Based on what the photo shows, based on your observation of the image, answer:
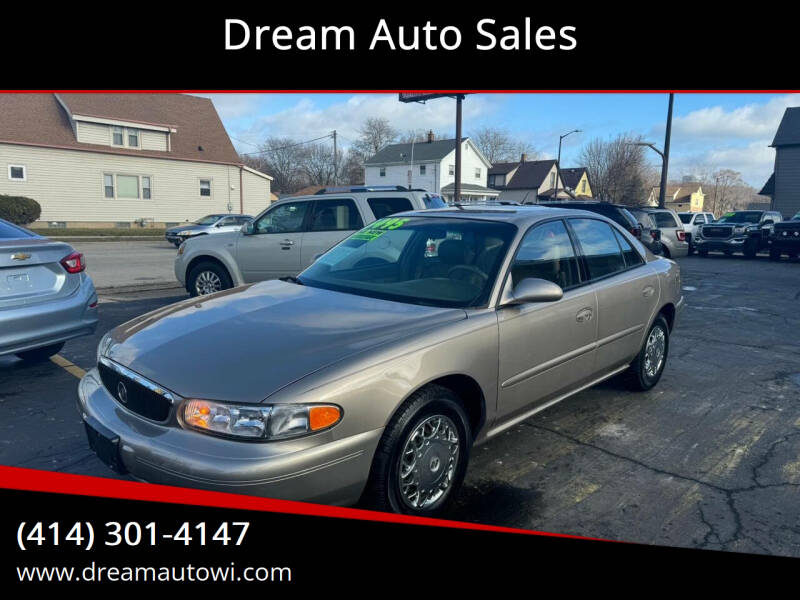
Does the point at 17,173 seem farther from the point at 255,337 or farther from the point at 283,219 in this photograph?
the point at 255,337

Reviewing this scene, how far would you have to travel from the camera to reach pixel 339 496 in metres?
2.60

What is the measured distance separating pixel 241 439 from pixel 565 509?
1.85 metres

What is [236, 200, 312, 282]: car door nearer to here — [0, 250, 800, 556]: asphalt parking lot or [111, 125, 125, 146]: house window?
[0, 250, 800, 556]: asphalt parking lot

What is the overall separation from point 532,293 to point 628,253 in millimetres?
1972

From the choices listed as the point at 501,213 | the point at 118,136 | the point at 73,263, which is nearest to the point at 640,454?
the point at 501,213

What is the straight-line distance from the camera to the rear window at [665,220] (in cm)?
1616

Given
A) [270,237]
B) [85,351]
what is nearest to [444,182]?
[270,237]

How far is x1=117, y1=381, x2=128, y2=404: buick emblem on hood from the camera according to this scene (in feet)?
9.29

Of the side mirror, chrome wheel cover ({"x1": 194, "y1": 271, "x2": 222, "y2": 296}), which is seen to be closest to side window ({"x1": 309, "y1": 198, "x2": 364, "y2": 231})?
chrome wheel cover ({"x1": 194, "y1": 271, "x2": 222, "y2": 296})

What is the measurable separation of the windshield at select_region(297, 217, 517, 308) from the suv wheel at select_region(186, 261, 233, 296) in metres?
5.20

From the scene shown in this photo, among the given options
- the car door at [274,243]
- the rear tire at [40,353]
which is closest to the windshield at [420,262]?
the rear tire at [40,353]

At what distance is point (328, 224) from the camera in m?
8.79

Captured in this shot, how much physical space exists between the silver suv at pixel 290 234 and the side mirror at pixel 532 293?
5.42 metres

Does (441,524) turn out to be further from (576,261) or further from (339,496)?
(576,261)
